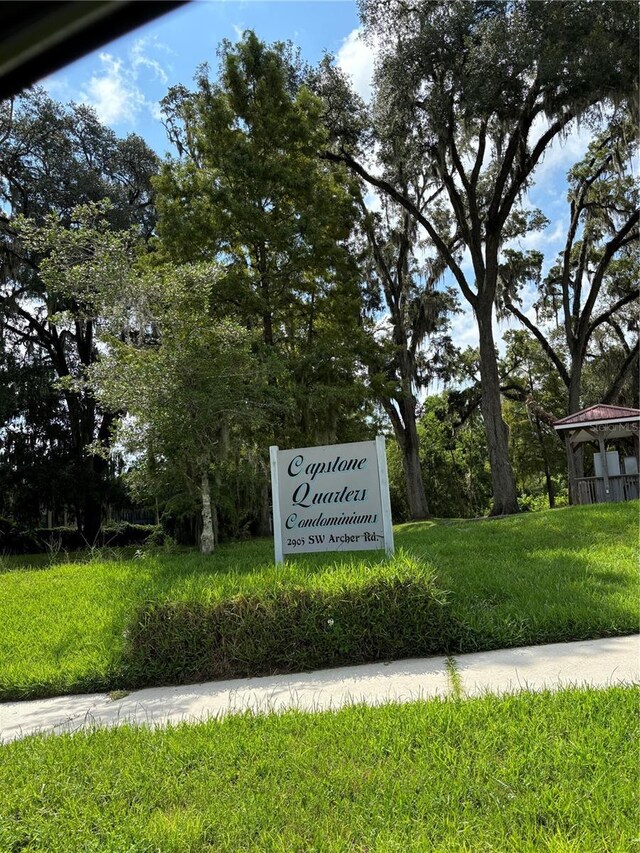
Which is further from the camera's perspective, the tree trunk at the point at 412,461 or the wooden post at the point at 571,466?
the tree trunk at the point at 412,461

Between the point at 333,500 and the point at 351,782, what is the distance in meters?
3.89

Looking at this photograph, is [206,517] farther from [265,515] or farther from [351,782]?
[351,782]

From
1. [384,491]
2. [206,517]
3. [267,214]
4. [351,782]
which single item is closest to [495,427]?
[267,214]

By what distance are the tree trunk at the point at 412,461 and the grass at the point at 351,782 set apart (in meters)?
17.1

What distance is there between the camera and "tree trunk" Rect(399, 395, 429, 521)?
20.0 meters

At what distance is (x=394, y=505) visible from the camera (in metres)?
31.0

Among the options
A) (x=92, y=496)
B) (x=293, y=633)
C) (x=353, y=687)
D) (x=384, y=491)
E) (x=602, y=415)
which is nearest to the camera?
(x=353, y=687)

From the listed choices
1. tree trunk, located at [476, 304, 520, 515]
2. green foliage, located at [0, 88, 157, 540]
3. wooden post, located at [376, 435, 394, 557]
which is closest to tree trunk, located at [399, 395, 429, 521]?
tree trunk, located at [476, 304, 520, 515]

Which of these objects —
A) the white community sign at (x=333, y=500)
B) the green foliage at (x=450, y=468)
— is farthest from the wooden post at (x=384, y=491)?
the green foliage at (x=450, y=468)

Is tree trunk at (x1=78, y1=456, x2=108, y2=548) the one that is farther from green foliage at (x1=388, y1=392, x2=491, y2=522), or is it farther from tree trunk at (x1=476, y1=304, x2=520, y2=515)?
green foliage at (x1=388, y1=392, x2=491, y2=522)

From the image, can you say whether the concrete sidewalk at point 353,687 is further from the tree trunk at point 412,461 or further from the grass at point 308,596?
the tree trunk at point 412,461

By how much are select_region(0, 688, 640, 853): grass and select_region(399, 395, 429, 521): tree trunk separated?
17.1 m

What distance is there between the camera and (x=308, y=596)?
4.36 m

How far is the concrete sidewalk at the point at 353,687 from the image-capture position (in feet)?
11.1
